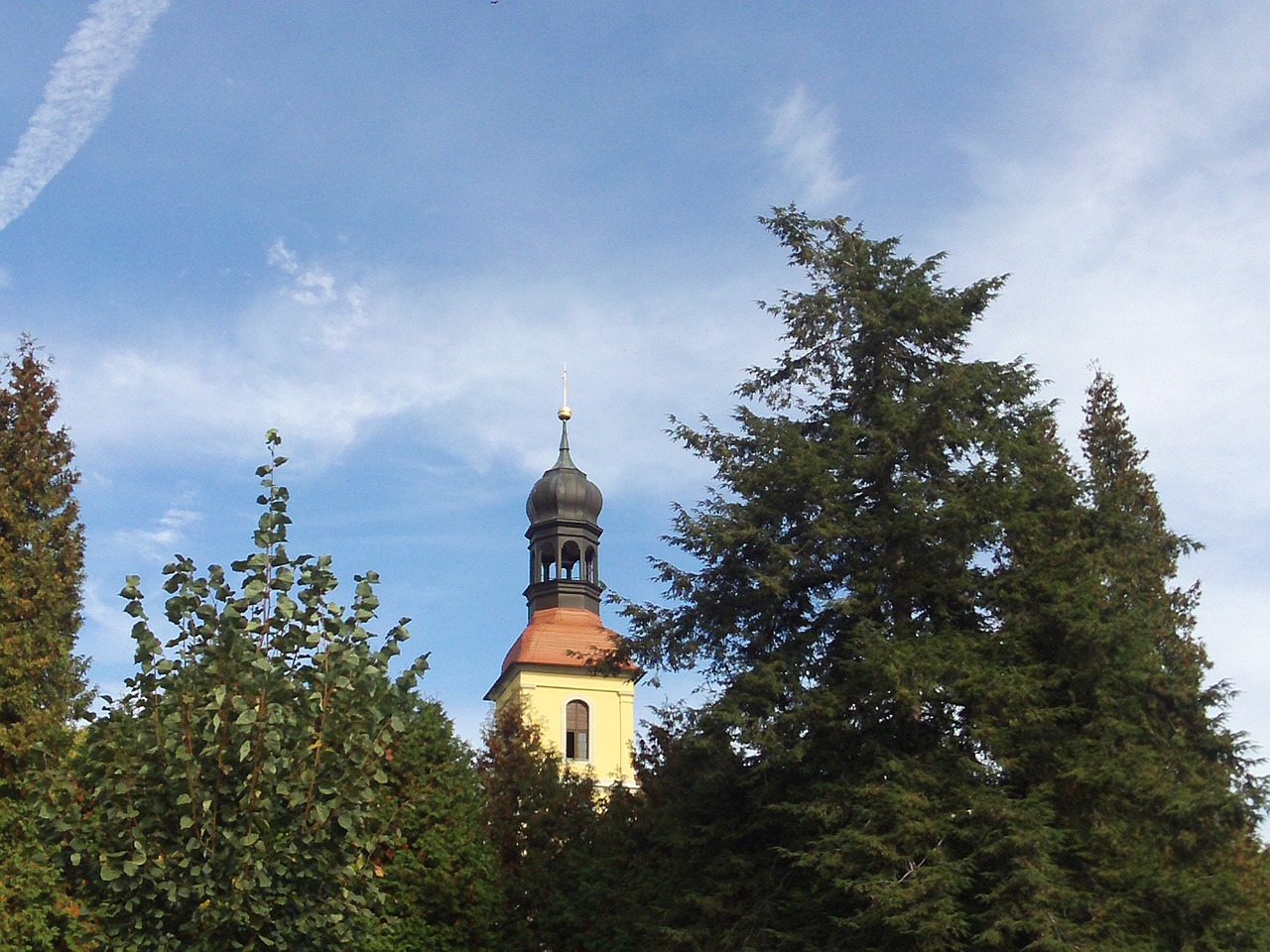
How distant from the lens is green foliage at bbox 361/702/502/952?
22281mm

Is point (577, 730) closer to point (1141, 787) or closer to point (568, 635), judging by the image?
point (568, 635)

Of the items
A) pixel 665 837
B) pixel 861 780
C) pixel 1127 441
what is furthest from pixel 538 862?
pixel 1127 441

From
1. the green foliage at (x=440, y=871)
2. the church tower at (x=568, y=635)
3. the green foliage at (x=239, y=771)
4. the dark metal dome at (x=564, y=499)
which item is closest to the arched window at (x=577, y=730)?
the church tower at (x=568, y=635)

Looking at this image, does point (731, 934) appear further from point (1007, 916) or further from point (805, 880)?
point (1007, 916)

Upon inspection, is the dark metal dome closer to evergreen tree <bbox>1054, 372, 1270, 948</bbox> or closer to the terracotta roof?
the terracotta roof

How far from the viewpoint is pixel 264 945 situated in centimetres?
801

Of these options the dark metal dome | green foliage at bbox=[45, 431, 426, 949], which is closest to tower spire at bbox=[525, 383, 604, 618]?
the dark metal dome

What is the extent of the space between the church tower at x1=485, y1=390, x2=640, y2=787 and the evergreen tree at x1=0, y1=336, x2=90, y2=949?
2351cm

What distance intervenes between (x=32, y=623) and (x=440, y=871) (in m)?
8.07

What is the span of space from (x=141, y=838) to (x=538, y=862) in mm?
17482

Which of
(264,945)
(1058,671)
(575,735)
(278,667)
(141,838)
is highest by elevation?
(575,735)

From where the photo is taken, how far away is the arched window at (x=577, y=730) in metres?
48.0

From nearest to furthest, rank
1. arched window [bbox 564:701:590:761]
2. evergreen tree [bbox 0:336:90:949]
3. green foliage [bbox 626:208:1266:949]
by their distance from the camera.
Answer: green foliage [bbox 626:208:1266:949] → evergreen tree [bbox 0:336:90:949] → arched window [bbox 564:701:590:761]

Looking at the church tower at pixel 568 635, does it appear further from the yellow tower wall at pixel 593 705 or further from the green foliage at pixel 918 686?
the green foliage at pixel 918 686
